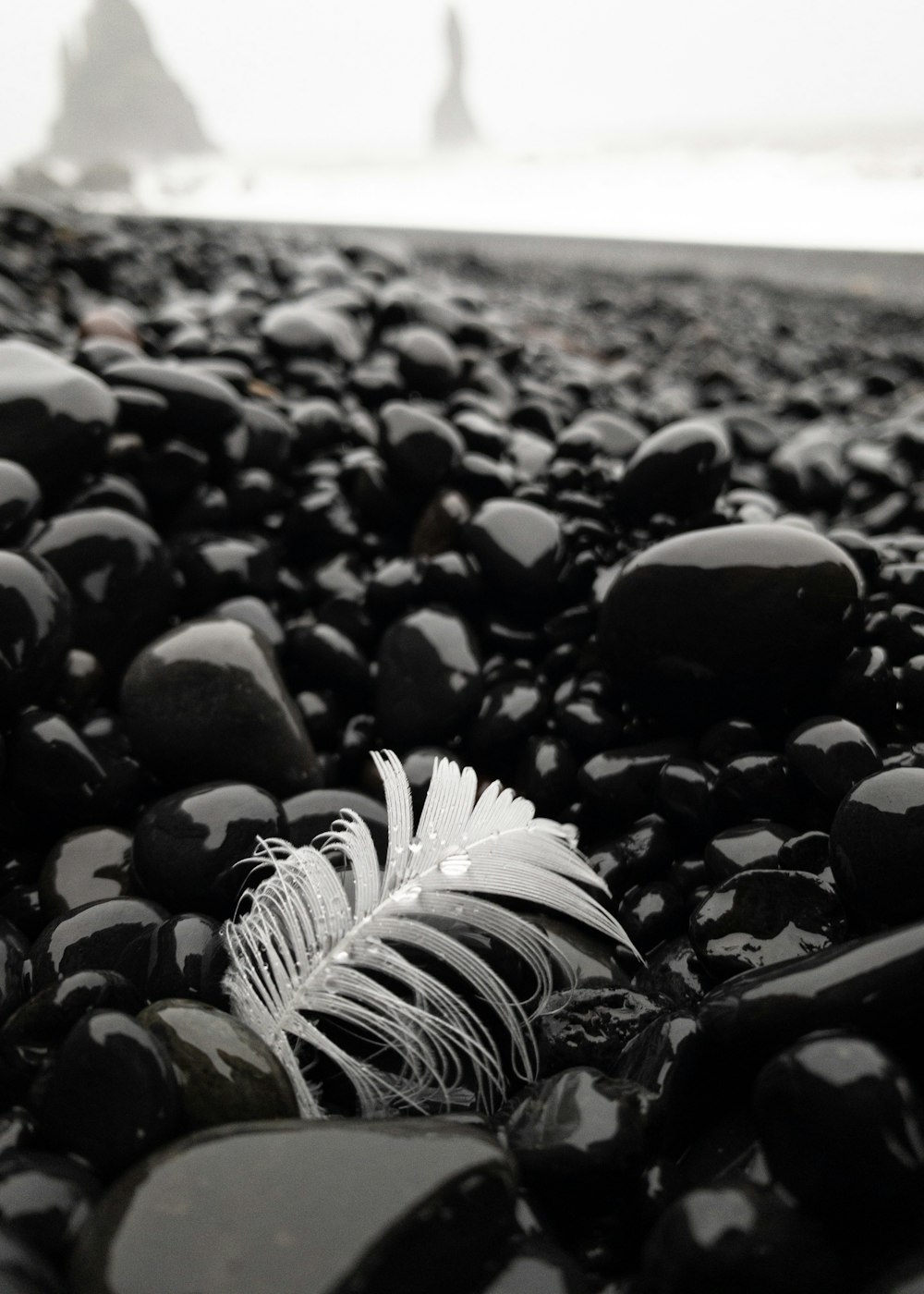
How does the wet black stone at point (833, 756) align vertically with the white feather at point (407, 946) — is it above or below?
above

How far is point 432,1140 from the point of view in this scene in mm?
961

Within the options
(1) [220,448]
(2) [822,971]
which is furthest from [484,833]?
(1) [220,448]

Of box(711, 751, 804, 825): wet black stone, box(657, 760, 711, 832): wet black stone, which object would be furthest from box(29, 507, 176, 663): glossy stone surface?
box(711, 751, 804, 825): wet black stone

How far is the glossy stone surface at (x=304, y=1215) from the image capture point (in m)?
0.86

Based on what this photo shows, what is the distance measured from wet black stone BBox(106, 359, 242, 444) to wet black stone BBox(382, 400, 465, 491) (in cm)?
43

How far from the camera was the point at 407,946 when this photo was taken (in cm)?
137

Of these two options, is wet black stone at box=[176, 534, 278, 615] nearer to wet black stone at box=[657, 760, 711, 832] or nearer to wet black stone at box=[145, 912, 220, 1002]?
wet black stone at box=[145, 912, 220, 1002]

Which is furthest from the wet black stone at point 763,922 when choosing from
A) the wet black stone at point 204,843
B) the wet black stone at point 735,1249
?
the wet black stone at point 204,843

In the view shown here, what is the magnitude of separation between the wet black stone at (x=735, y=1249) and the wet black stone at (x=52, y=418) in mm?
1973

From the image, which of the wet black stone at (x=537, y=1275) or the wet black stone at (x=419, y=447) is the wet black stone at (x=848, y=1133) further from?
the wet black stone at (x=419, y=447)

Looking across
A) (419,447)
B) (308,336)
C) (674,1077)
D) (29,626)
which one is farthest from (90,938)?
(308,336)

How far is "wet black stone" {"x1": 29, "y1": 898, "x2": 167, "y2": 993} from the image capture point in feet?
4.52

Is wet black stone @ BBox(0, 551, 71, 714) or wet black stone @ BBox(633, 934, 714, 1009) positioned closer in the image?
wet black stone @ BBox(633, 934, 714, 1009)

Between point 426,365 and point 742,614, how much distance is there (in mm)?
1731
